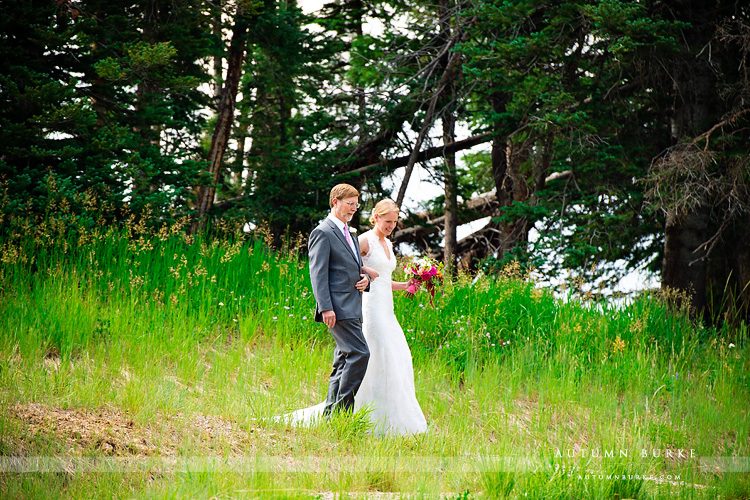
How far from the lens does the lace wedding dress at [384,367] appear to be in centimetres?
577

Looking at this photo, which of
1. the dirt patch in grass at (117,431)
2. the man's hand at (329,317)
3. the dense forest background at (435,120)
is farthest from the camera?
the dense forest background at (435,120)

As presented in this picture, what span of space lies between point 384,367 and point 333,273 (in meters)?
1.05

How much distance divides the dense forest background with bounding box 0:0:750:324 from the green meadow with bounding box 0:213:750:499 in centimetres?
95

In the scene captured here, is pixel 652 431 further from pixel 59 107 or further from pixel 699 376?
pixel 59 107

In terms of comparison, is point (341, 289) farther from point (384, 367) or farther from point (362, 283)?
point (384, 367)

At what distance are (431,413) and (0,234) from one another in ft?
22.8

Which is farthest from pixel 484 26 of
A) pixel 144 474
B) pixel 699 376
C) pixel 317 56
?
pixel 144 474

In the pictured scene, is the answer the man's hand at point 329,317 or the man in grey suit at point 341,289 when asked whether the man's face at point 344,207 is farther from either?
the man's hand at point 329,317

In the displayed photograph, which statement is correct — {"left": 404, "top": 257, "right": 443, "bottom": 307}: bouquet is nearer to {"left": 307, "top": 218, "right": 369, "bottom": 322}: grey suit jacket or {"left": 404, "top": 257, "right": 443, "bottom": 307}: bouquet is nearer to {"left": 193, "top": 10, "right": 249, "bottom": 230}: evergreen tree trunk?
A: {"left": 307, "top": 218, "right": 369, "bottom": 322}: grey suit jacket

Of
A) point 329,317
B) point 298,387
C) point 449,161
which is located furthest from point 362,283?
point 449,161

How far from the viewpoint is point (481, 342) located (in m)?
8.34

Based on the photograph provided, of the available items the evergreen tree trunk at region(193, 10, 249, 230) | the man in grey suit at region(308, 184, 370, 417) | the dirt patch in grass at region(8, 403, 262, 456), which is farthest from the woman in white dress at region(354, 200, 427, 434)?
the evergreen tree trunk at region(193, 10, 249, 230)

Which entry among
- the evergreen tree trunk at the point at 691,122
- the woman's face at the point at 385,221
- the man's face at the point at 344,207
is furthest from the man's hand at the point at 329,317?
the evergreen tree trunk at the point at 691,122

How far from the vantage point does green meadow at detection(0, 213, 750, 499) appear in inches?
181
